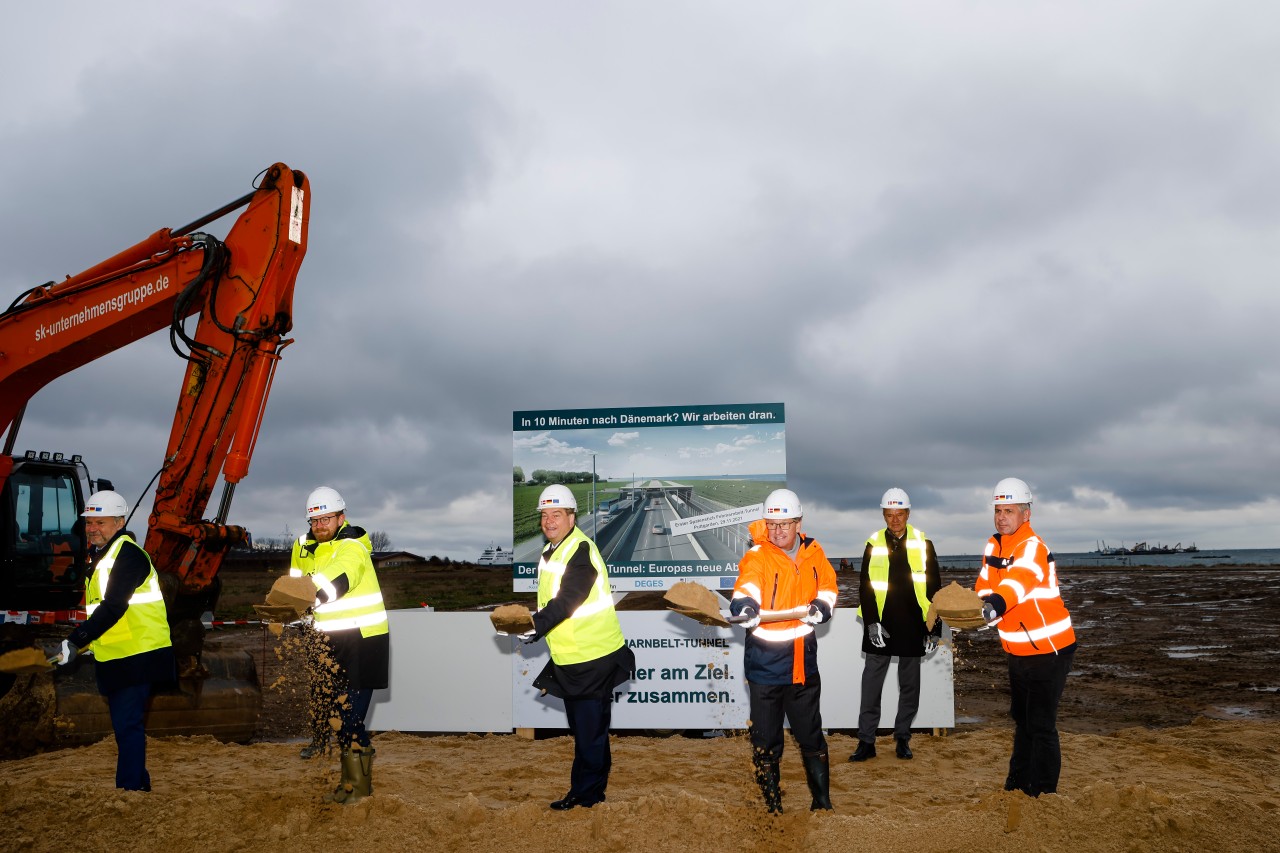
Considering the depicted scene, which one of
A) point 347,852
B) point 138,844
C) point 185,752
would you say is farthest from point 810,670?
point 185,752

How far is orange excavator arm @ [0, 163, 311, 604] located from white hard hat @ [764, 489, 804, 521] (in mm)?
5699

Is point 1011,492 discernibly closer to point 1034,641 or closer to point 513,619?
point 1034,641

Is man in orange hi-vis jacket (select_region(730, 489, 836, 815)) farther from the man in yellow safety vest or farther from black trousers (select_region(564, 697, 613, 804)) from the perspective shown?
the man in yellow safety vest

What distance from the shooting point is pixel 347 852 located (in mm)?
5578

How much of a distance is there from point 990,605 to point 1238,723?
6244mm

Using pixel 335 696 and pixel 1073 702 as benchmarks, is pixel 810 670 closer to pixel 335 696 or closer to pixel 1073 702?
pixel 335 696

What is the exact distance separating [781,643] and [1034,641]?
1.60 metres

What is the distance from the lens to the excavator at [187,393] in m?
9.24

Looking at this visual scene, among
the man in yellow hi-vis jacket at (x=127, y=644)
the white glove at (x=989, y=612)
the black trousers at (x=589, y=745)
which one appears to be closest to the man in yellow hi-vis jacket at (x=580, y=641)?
the black trousers at (x=589, y=745)

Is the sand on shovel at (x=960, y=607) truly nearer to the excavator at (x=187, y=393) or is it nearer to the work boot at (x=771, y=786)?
the work boot at (x=771, y=786)

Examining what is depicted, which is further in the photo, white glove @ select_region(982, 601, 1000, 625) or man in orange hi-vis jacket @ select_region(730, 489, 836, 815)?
white glove @ select_region(982, 601, 1000, 625)

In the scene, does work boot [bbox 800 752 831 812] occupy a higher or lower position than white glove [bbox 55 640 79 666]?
lower

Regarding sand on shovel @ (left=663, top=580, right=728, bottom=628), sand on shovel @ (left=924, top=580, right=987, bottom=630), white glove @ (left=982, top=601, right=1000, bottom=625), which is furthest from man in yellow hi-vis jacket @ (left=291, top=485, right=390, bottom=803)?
white glove @ (left=982, top=601, right=1000, bottom=625)

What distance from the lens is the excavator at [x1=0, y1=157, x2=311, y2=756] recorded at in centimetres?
924
